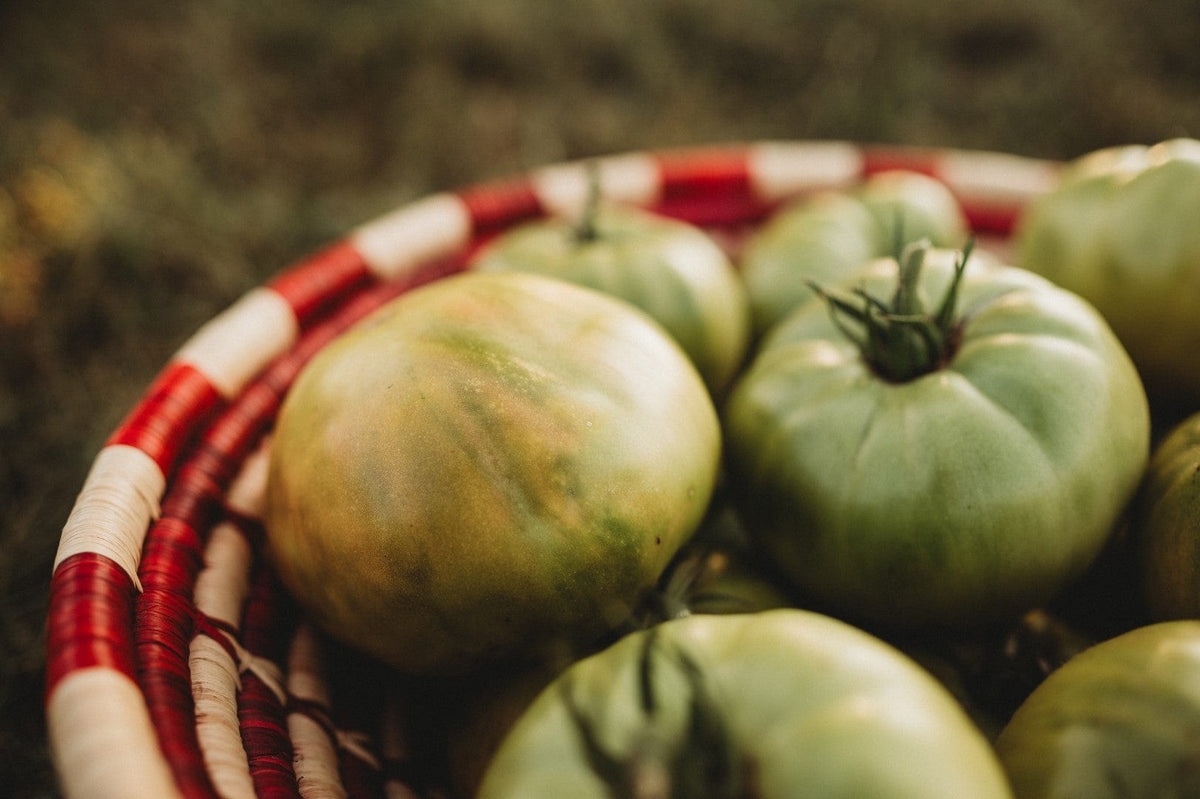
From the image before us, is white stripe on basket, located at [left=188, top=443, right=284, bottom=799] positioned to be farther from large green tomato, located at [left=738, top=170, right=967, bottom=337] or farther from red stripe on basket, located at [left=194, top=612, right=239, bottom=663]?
large green tomato, located at [left=738, top=170, right=967, bottom=337]

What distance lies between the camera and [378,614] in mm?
762

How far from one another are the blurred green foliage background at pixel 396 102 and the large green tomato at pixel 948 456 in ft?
4.90

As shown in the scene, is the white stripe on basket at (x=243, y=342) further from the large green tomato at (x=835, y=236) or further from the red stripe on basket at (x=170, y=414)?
the large green tomato at (x=835, y=236)

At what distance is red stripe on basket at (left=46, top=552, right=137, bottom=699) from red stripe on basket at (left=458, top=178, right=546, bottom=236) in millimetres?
790

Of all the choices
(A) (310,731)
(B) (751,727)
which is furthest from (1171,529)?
(A) (310,731)

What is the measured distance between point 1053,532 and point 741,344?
53 centimetres

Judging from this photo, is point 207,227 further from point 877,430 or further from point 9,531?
point 877,430

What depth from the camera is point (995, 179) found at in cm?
156

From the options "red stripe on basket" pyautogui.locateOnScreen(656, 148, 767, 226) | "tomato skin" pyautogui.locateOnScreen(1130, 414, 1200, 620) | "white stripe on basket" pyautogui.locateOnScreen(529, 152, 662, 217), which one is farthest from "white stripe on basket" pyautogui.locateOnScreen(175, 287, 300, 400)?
"tomato skin" pyautogui.locateOnScreen(1130, 414, 1200, 620)

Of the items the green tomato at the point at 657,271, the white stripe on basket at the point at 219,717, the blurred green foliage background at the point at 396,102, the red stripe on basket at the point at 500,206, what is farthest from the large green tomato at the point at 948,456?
the blurred green foliage background at the point at 396,102

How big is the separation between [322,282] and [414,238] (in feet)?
0.55

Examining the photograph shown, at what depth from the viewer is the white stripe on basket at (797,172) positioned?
61.8 inches

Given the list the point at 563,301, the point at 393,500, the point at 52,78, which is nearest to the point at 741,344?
the point at 563,301

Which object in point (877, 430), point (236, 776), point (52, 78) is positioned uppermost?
point (52, 78)
